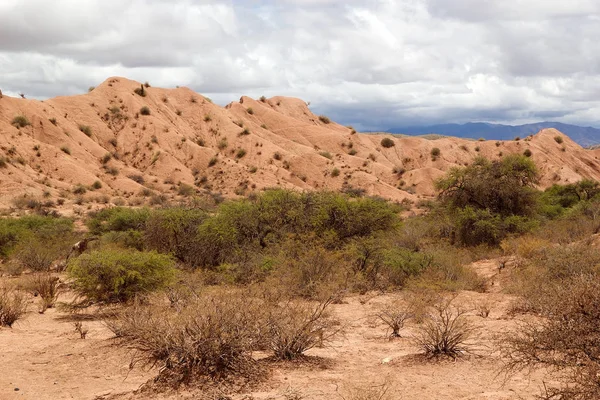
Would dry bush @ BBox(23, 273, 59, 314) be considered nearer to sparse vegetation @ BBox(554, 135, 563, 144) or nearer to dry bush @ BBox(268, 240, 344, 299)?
dry bush @ BBox(268, 240, 344, 299)

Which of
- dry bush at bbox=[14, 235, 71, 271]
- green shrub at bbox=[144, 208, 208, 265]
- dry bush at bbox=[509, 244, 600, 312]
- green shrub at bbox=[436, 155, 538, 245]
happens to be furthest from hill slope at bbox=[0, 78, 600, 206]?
dry bush at bbox=[509, 244, 600, 312]

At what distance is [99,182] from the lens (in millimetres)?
46188

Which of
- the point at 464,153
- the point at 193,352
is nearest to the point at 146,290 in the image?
the point at 193,352

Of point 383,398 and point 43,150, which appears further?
point 43,150

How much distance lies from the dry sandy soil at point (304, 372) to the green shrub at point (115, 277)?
155cm

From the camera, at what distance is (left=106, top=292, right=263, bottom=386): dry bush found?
8516 mm

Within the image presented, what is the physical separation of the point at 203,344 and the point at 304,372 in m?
1.75

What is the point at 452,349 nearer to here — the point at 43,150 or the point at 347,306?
the point at 347,306

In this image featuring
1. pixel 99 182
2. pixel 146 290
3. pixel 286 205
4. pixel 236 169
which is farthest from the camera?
pixel 236 169

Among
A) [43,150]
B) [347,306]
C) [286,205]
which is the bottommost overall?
[347,306]

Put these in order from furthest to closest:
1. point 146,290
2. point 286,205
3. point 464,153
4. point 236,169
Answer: point 464,153 < point 236,169 < point 286,205 < point 146,290

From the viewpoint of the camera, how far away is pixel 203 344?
8492 mm

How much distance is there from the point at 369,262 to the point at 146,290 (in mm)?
7988

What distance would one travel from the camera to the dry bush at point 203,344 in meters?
8.52
